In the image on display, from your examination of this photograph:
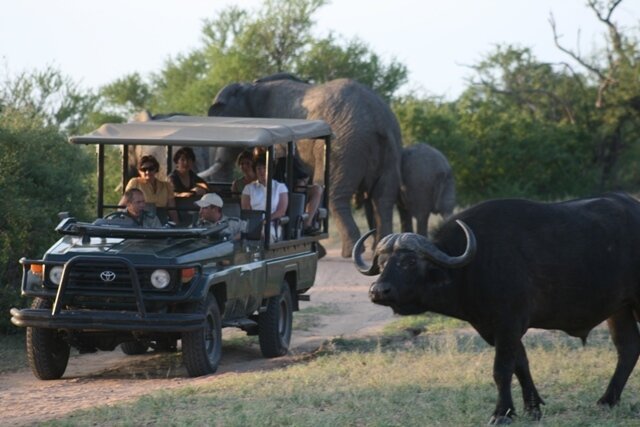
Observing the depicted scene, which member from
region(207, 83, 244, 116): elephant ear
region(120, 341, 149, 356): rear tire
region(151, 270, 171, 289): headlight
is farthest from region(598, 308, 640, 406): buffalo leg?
region(207, 83, 244, 116): elephant ear

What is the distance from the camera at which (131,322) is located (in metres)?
11.1

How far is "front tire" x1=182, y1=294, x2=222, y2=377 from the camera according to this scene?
454 inches

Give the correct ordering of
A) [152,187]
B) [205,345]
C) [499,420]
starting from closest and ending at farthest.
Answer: [499,420] → [205,345] → [152,187]

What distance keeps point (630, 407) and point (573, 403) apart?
43 centimetres

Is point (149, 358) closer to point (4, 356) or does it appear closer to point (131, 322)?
point (4, 356)

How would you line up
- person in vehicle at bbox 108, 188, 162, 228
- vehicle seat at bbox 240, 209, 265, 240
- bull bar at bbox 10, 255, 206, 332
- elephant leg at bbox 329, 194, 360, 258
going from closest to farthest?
1. bull bar at bbox 10, 255, 206, 332
2. person in vehicle at bbox 108, 188, 162, 228
3. vehicle seat at bbox 240, 209, 265, 240
4. elephant leg at bbox 329, 194, 360, 258

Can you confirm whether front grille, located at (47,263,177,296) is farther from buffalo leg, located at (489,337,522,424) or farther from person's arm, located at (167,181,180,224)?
buffalo leg, located at (489,337,522,424)

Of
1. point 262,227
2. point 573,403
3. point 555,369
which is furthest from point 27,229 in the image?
point 573,403

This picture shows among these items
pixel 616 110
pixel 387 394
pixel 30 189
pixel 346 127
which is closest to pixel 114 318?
pixel 387 394

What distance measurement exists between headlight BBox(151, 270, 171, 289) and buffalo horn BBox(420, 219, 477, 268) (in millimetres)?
2908

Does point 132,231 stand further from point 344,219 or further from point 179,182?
point 344,219

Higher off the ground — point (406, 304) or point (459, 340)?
point (406, 304)

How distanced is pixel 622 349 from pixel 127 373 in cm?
459

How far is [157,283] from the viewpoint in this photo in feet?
36.8
